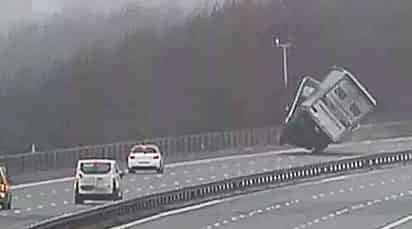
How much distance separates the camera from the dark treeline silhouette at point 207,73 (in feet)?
306

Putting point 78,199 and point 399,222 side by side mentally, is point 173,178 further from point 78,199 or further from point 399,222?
point 399,222

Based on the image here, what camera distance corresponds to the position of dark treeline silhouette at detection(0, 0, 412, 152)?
306 feet

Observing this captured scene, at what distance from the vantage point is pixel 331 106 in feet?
229

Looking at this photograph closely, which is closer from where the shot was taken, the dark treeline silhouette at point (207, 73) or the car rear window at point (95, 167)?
the car rear window at point (95, 167)

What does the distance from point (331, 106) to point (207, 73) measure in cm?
5036

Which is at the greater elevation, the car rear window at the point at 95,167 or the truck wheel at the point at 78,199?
the car rear window at the point at 95,167

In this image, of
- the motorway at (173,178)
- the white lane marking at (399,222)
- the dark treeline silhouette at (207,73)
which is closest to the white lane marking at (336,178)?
the motorway at (173,178)

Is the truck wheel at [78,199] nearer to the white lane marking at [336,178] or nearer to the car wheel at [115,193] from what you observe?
the car wheel at [115,193]

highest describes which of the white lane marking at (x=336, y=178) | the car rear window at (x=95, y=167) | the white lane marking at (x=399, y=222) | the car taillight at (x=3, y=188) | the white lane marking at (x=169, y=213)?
the car rear window at (x=95, y=167)

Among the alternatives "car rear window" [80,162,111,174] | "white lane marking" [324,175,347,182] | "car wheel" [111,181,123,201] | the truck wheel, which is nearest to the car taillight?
the truck wheel

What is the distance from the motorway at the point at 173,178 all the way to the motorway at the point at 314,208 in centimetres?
378

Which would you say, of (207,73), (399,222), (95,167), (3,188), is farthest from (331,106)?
(207,73)

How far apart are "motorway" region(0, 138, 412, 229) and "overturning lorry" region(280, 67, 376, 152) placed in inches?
70.4

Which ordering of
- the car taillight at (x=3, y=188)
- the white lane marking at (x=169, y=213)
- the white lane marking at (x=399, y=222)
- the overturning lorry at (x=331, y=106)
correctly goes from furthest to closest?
the overturning lorry at (x=331, y=106), the car taillight at (x=3, y=188), the white lane marking at (x=169, y=213), the white lane marking at (x=399, y=222)
